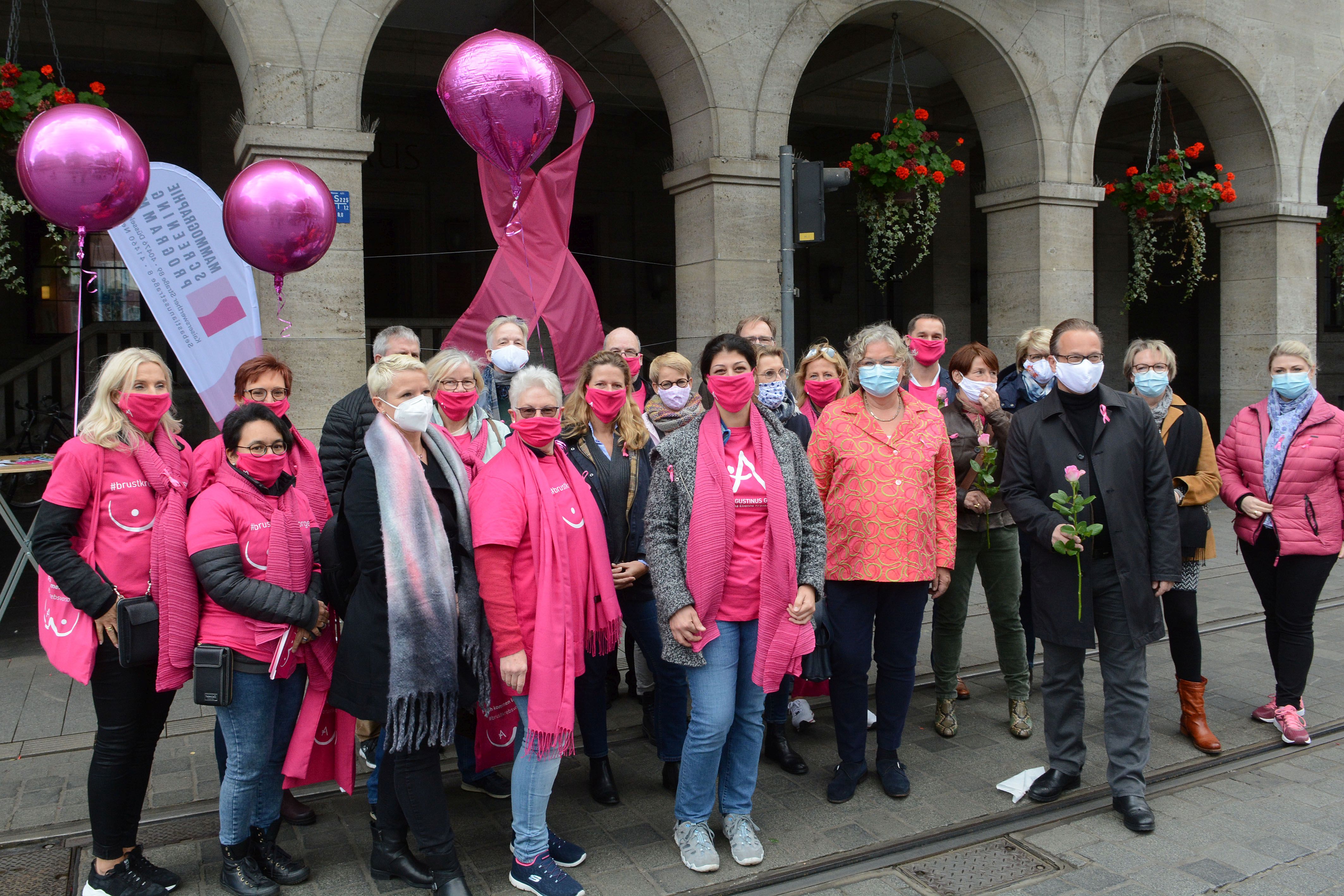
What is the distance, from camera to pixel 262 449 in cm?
361

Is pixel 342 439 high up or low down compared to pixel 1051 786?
up

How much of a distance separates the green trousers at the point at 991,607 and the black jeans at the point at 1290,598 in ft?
3.75

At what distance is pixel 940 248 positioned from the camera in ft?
52.1

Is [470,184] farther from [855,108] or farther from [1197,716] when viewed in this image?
[1197,716]

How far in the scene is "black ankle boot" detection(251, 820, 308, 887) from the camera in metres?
3.73

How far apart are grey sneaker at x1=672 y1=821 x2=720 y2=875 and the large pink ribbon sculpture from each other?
3.58m

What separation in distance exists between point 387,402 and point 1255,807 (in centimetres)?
385

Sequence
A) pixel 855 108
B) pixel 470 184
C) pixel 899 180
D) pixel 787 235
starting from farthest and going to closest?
pixel 470 184 → pixel 855 108 → pixel 899 180 → pixel 787 235

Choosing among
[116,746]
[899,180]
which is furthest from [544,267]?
[116,746]

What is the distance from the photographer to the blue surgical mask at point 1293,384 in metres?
5.07

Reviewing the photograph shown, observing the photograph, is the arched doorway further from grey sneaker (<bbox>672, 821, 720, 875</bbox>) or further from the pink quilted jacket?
grey sneaker (<bbox>672, 821, 720, 875</bbox>)

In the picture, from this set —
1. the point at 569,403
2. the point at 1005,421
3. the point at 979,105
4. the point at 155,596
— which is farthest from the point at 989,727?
the point at 979,105

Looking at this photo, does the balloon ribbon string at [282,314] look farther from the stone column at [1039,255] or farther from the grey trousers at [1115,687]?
the stone column at [1039,255]

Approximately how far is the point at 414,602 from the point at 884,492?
77.6 inches
